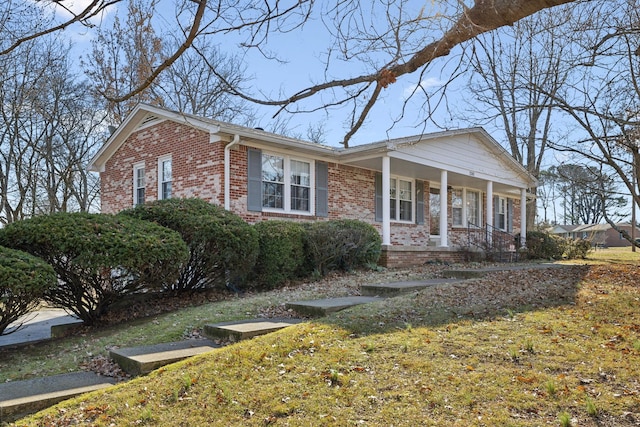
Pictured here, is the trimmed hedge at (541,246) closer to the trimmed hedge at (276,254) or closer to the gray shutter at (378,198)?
the gray shutter at (378,198)

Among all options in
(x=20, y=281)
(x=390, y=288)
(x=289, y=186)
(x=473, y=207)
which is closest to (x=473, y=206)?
(x=473, y=207)

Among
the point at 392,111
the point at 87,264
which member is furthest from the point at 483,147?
the point at 87,264

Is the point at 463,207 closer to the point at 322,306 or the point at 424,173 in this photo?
the point at 424,173

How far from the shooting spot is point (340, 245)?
10789 mm

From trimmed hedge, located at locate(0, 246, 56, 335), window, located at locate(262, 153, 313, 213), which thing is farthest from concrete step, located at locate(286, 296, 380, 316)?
window, located at locate(262, 153, 313, 213)

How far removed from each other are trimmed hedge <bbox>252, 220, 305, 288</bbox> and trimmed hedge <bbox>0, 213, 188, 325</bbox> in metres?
2.17

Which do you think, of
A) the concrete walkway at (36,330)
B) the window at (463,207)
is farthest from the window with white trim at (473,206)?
the concrete walkway at (36,330)

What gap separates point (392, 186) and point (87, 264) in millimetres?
11212

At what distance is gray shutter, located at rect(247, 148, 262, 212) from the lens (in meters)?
12.0

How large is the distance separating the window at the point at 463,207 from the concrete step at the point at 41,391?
15.8 metres

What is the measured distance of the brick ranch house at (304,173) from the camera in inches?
470

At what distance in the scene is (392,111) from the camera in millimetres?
5492

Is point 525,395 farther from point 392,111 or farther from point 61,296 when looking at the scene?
point 61,296

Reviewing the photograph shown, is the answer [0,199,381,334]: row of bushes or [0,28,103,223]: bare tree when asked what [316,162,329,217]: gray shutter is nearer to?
[0,199,381,334]: row of bushes
